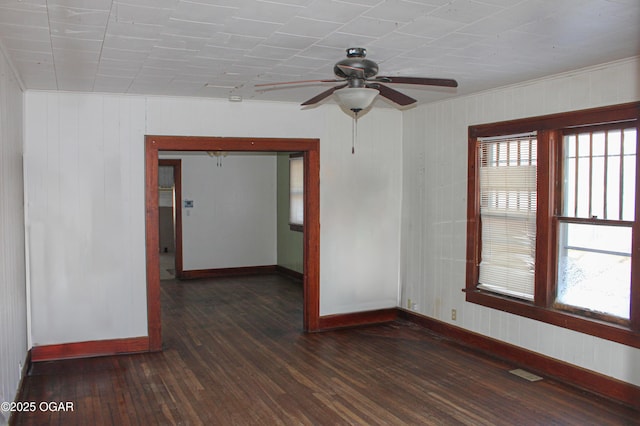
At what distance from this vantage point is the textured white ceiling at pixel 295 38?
2666 mm

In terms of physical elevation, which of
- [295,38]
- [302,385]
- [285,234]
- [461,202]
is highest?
[295,38]

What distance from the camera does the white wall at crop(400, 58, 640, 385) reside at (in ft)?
13.1

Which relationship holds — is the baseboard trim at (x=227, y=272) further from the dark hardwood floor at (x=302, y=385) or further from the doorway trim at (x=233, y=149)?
the doorway trim at (x=233, y=149)

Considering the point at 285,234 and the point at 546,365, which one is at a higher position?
the point at 285,234

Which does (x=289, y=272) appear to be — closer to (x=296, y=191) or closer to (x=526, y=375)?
(x=296, y=191)

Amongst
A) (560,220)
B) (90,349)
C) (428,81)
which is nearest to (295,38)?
(428,81)

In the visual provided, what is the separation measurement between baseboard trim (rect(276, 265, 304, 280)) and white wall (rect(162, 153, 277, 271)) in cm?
25

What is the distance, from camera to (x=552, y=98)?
4402 mm

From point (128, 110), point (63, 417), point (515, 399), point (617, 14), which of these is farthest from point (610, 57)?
point (63, 417)

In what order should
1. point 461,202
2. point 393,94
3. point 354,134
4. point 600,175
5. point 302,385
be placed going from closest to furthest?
1. point 393,94
2. point 600,175
3. point 302,385
4. point 461,202
5. point 354,134

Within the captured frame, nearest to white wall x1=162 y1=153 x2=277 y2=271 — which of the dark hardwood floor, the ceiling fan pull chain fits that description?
the dark hardwood floor

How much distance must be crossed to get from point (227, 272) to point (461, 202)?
17.7 ft

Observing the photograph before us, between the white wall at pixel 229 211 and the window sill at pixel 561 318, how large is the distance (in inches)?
208

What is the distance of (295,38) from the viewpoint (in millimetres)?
3217
